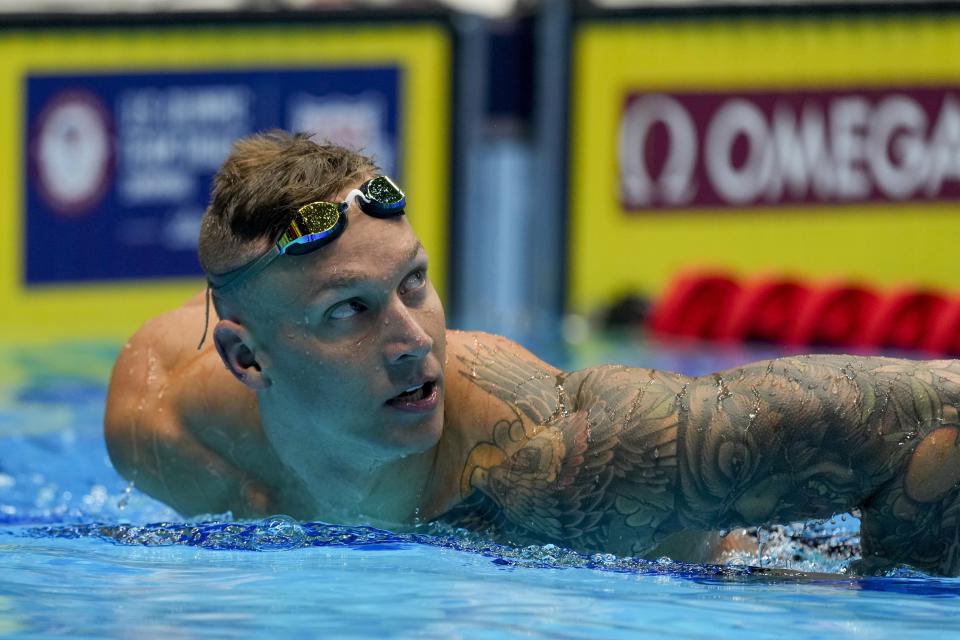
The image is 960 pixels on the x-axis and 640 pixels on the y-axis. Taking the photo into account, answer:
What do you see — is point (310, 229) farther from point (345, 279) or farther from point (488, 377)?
point (488, 377)

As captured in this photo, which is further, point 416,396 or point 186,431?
point 186,431

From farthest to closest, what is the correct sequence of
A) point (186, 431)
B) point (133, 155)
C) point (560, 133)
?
point (560, 133) → point (133, 155) → point (186, 431)

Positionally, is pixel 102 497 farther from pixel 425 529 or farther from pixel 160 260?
pixel 160 260

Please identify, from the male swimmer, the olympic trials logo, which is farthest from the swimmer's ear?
the olympic trials logo

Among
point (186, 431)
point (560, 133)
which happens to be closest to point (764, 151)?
point (560, 133)

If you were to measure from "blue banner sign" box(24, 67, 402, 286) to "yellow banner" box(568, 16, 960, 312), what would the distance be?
1.35 meters

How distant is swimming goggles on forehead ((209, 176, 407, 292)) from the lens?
3.04m

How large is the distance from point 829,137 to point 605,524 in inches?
235

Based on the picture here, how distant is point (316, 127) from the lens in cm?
879

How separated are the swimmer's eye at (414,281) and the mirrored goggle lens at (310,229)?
16cm

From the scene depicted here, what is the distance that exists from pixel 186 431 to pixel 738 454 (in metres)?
1.25

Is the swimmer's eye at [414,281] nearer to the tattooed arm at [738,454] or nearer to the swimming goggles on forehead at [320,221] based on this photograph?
the swimming goggles on forehead at [320,221]

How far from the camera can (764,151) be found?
8805 millimetres

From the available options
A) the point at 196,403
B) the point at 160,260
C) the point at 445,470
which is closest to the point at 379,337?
the point at 445,470
